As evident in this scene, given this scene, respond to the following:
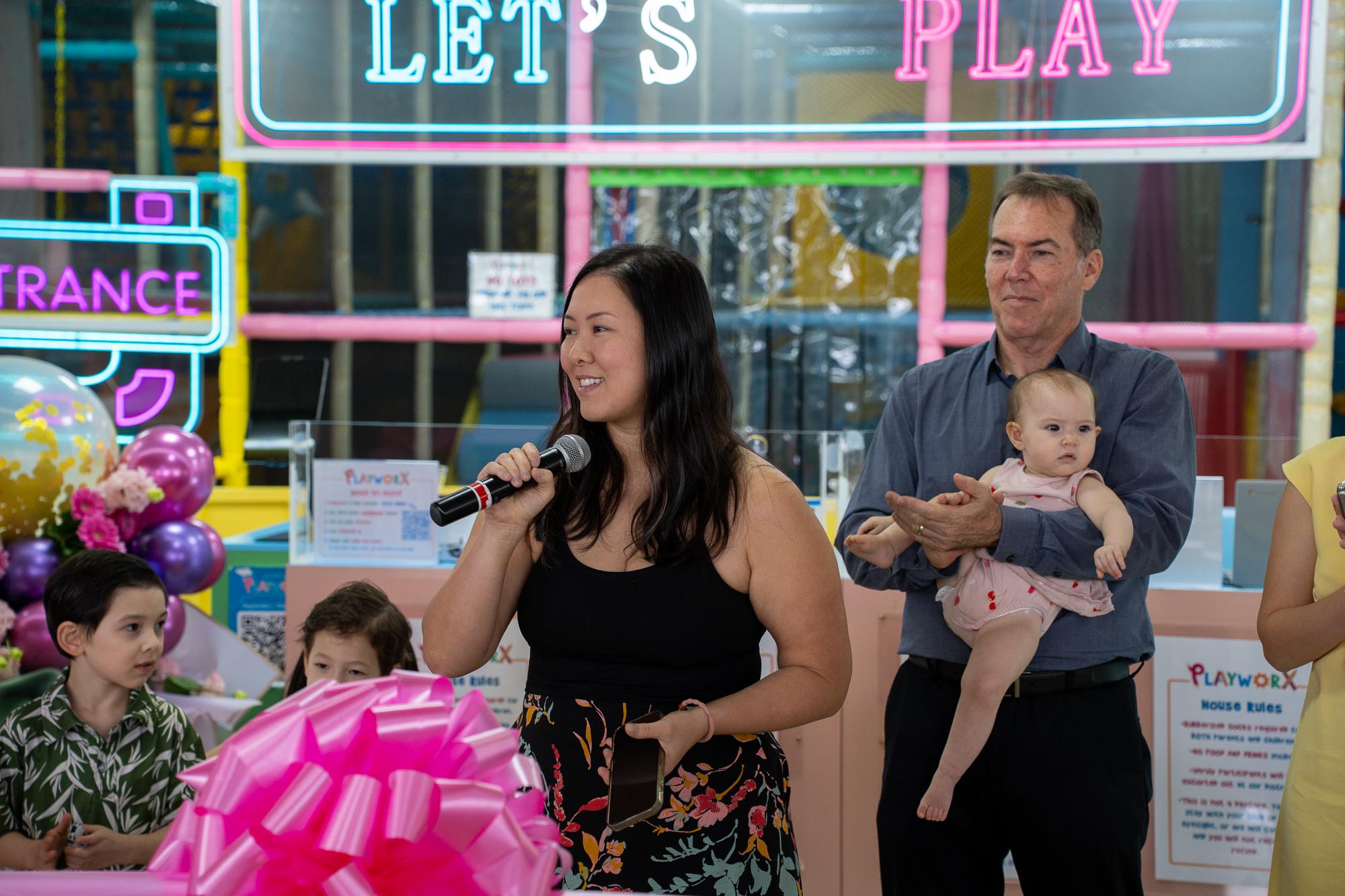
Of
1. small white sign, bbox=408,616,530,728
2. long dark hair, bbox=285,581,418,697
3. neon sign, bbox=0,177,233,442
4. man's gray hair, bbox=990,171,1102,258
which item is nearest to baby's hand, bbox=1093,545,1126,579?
man's gray hair, bbox=990,171,1102,258

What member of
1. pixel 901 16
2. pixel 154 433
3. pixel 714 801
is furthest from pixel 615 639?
pixel 901 16

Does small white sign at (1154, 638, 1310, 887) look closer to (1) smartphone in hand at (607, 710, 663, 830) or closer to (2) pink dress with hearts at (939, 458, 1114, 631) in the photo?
(2) pink dress with hearts at (939, 458, 1114, 631)

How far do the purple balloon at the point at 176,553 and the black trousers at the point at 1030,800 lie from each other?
2.20 meters

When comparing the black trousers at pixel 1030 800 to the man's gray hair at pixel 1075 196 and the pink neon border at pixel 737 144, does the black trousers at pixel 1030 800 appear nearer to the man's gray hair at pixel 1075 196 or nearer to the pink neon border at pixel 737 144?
the man's gray hair at pixel 1075 196

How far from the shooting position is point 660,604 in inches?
59.6

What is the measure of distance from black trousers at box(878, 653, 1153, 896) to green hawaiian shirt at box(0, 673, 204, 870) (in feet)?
4.11

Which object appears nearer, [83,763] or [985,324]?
[83,763]

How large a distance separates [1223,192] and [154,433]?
4.06 metres

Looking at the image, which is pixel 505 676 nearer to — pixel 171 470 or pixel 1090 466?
pixel 171 470

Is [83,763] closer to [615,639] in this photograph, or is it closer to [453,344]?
[615,639]

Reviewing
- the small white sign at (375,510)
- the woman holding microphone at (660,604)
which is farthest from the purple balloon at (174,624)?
the woman holding microphone at (660,604)

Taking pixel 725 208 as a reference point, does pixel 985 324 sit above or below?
below

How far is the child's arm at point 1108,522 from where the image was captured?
170cm

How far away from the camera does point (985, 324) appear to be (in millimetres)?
4777
